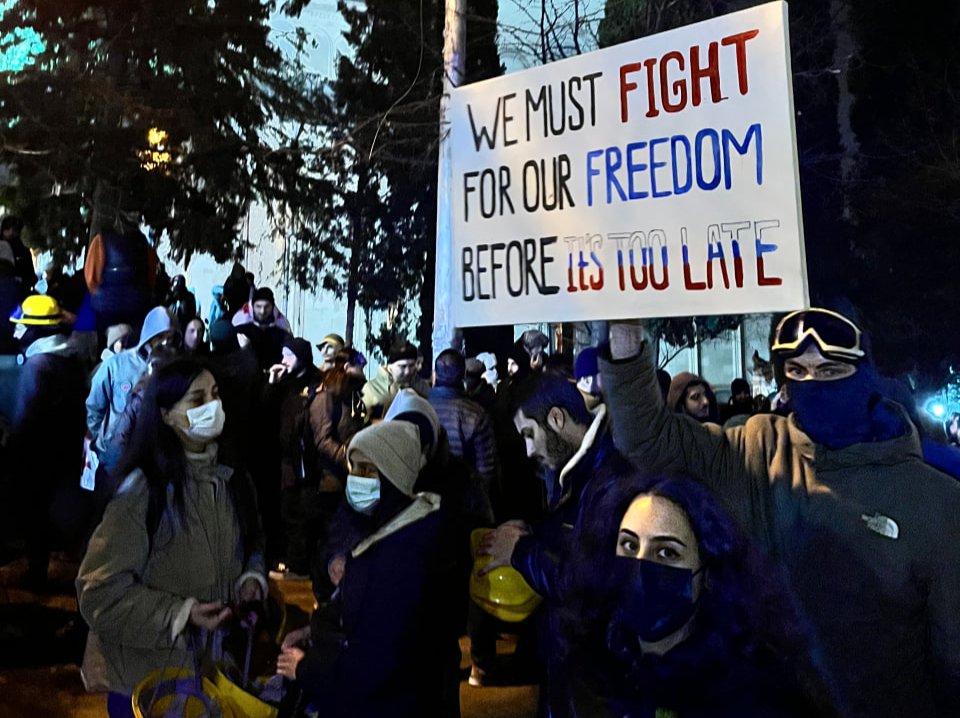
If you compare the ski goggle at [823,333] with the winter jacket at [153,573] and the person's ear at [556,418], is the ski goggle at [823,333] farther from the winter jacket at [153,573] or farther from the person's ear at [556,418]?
the winter jacket at [153,573]

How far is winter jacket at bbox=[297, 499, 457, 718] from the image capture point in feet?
7.28

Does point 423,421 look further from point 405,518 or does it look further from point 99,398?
point 99,398

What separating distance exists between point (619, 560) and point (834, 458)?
0.62 m

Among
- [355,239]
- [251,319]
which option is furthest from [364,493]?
[355,239]

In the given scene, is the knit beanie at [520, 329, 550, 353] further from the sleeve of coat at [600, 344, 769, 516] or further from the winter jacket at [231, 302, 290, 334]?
the sleeve of coat at [600, 344, 769, 516]

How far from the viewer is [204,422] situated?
96.8 inches

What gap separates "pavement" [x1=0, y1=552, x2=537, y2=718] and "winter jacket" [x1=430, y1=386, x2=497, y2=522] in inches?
33.6

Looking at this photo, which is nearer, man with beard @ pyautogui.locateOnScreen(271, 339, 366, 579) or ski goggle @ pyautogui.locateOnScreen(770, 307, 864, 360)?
ski goggle @ pyautogui.locateOnScreen(770, 307, 864, 360)

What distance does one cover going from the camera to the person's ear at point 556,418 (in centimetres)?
242

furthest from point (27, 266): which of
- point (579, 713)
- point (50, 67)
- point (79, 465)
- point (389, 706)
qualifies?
point (579, 713)

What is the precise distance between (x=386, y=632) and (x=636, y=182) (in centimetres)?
134

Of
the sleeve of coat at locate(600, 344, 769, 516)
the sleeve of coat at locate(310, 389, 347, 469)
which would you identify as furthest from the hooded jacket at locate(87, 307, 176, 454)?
the sleeve of coat at locate(600, 344, 769, 516)

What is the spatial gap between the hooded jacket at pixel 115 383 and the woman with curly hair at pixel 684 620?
293 cm

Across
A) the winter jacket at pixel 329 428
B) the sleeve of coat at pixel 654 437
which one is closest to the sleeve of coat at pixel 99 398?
the winter jacket at pixel 329 428
